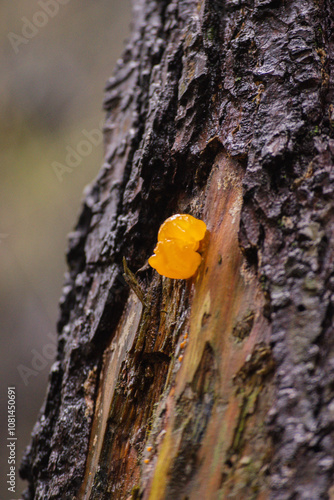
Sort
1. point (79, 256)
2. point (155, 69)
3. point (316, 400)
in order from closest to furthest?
point (316, 400), point (155, 69), point (79, 256)

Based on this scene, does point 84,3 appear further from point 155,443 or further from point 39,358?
point 155,443

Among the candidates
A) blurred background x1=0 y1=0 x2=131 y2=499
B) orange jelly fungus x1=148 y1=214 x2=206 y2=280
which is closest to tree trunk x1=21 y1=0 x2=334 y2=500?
orange jelly fungus x1=148 y1=214 x2=206 y2=280

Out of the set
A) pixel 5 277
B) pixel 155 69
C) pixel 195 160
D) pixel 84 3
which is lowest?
pixel 195 160

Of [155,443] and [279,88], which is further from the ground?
[279,88]

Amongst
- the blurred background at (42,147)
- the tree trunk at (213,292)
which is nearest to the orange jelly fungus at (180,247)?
the tree trunk at (213,292)

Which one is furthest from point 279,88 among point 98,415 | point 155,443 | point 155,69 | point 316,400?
point 98,415

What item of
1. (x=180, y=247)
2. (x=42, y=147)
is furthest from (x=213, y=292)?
(x=42, y=147)

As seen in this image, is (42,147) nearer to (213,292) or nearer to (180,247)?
(180,247)

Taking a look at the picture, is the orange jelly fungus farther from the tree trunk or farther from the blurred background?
Result: the blurred background
